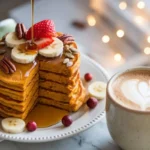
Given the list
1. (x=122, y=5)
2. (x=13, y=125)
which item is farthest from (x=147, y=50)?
(x=13, y=125)

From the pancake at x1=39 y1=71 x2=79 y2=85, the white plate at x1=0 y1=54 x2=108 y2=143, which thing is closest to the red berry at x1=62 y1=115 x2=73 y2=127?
the white plate at x1=0 y1=54 x2=108 y2=143

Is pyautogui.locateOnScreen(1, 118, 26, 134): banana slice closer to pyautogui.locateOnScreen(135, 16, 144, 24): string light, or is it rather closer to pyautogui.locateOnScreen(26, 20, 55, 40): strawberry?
pyautogui.locateOnScreen(26, 20, 55, 40): strawberry

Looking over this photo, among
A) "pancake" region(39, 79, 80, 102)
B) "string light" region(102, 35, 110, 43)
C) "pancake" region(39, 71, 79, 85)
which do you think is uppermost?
"pancake" region(39, 71, 79, 85)

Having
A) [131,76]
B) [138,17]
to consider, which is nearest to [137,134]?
[131,76]

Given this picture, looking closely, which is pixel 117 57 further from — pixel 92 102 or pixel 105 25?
pixel 92 102

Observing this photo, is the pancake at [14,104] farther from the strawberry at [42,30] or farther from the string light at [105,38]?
the string light at [105,38]

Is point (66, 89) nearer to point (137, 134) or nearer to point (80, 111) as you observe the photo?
point (80, 111)
